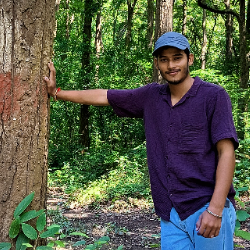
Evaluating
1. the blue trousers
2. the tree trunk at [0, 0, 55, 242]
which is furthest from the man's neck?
the tree trunk at [0, 0, 55, 242]

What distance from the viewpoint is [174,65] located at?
91.0 inches

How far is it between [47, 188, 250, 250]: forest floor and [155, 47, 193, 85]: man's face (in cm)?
282

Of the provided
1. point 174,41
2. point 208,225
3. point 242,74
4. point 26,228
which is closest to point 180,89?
point 174,41

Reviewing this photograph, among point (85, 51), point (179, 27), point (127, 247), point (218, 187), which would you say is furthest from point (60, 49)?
point (179, 27)

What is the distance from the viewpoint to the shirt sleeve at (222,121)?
211 centimetres

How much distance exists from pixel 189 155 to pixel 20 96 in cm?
117

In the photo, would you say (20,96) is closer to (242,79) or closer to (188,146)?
(188,146)

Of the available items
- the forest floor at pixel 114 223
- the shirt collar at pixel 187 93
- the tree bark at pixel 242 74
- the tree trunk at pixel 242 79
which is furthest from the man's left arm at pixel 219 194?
the tree bark at pixel 242 74

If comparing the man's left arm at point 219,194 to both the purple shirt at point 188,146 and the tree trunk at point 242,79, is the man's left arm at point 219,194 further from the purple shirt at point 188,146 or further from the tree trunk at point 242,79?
the tree trunk at point 242,79

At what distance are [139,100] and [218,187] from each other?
2.82 ft

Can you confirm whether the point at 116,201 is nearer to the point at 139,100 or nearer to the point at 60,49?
the point at 139,100

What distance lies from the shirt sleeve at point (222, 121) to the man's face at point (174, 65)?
29 centimetres

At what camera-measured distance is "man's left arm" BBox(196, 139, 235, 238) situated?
208cm

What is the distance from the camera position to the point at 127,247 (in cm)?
495
